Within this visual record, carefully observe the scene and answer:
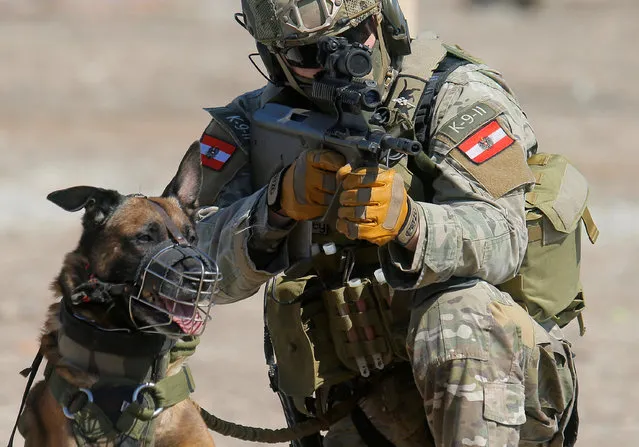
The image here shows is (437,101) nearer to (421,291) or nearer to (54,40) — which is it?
(421,291)

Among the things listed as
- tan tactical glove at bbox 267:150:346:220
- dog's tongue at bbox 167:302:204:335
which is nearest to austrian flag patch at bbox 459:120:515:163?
tan tactical glove at bbox 267:150:346:220

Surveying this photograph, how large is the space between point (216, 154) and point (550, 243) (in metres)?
1.26

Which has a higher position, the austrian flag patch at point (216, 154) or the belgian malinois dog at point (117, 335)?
the austrian flag patch at point (216, 154)

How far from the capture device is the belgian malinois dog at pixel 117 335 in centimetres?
401

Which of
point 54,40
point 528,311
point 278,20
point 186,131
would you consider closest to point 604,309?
point 528,311

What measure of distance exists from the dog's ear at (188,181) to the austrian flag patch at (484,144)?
0.90 metres

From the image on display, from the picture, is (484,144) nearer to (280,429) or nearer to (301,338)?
(301,338)

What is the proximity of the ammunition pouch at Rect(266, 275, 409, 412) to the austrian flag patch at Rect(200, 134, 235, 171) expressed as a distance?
1.58ft

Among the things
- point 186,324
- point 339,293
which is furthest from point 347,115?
point 186,324

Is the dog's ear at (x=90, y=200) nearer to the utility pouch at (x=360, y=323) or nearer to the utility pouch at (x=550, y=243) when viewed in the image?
the utility pouch at (x=360, y=323)

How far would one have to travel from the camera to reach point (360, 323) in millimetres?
4539

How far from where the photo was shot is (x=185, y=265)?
12.8 ft

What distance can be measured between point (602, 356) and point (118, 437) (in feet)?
14.4

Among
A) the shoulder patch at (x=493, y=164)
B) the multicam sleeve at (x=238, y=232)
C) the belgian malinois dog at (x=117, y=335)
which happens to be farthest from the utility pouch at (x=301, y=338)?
the shoulder patch at (x=493, y=164)
